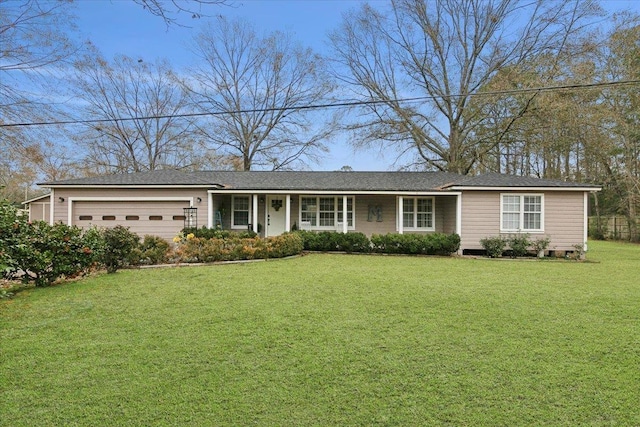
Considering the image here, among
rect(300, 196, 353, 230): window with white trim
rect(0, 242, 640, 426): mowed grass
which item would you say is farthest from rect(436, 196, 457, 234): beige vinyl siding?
rect(0, 242, 640, 426): mowed grass

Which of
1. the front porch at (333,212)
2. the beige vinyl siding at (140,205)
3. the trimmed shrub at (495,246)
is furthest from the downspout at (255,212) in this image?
the trimmed shrub at (495,246)

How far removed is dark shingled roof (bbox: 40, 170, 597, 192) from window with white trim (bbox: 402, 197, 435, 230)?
0.68 m

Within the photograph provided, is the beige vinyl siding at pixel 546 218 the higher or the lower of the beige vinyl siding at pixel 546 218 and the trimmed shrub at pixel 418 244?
the higher

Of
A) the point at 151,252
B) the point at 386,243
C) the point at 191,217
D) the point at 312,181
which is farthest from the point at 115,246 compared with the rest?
the point at 312,181

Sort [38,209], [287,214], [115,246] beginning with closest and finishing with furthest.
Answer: [115,246] < [287,214] < [38,209]

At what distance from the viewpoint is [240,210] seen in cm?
1678

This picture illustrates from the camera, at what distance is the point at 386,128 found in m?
26.0

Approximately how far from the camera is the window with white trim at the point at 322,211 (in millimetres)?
16609

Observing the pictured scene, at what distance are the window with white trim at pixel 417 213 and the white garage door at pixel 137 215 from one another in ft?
29.0

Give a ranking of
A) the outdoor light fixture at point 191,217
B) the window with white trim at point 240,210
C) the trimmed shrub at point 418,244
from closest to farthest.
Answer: the trimmed shrub at point 418,244
the outdoor light fixture at point 191,217
the window with white trim at point 240,210

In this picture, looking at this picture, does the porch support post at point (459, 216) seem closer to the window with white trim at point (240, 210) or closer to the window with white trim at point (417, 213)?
the window with white trim at point (417, 213)

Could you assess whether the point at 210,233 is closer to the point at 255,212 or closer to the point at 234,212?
the point at 255,212

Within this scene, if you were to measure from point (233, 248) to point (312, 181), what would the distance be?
236 inches

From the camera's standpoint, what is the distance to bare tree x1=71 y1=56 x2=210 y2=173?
28938mm
